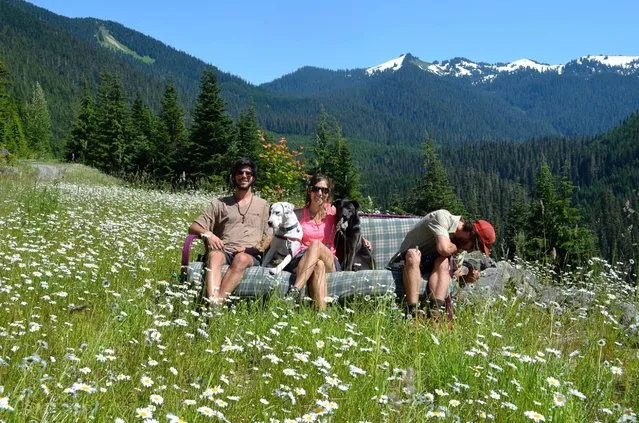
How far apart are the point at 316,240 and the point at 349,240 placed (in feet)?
2.72

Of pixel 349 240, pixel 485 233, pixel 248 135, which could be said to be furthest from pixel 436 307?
pixel 248 135

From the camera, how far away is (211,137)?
3725cm

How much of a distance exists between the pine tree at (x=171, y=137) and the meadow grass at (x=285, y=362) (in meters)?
37.5

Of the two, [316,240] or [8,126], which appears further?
[8,126]

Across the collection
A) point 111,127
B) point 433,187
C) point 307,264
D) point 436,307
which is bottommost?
point 436,307

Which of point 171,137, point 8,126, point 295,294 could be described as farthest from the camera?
point 8,126

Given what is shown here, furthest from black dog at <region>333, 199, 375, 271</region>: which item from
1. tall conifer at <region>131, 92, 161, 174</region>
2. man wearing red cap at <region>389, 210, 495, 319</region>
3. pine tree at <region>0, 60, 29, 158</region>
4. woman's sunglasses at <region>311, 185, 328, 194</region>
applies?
tall conifer at <region>131, 92, 161, 174</region>

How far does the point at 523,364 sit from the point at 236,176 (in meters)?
3.69

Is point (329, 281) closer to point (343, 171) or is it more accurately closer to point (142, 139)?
point (343, 171)

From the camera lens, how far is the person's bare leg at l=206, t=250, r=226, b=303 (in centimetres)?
486

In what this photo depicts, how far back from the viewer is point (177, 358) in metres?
2.97

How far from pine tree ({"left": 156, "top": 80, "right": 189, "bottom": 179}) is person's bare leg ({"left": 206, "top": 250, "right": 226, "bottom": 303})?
120ft

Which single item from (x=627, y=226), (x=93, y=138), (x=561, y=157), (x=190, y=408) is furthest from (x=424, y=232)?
(x=561, y=157)

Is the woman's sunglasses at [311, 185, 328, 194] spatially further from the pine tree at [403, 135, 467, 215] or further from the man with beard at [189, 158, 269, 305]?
the pine tree at [403, 135, 467, 215]
